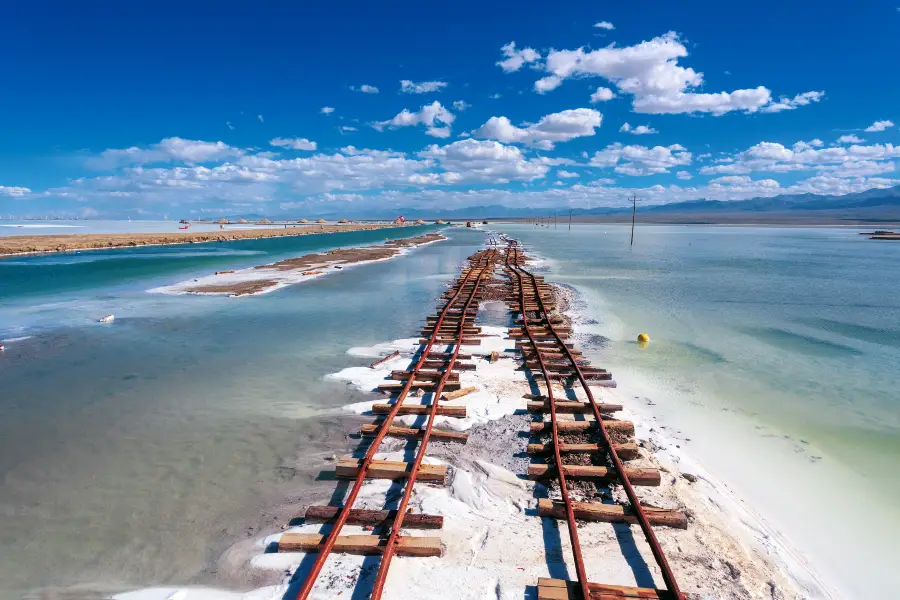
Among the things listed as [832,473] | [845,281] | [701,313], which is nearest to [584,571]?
[832,473]

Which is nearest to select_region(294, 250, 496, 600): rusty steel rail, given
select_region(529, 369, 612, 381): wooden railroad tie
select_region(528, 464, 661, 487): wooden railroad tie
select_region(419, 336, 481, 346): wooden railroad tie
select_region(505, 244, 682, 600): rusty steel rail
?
select_region(419, 336, 481, 346): wooden railroad tie

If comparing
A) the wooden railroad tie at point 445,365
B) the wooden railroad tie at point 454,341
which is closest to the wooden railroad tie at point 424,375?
the wooden railroad tie at point 445,365

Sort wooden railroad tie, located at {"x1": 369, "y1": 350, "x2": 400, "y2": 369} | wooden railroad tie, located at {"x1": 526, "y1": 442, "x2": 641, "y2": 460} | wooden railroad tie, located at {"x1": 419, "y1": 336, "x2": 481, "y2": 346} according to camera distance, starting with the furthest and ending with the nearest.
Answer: wooden railroad tie, located at {"x1": 419, "y1": 336, "x2": 481, "y2": 346}, wooden railroad tie, located at {"x1": 369, "y1": 350, "x2": 400, "y2": 369}, wooden railroad tie, located at {"x1": 526, "y1": 442, "x2": 641, "y2": 460}

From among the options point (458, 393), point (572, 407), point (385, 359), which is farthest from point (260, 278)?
point (572, 407)

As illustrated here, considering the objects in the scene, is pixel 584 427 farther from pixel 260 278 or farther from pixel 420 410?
pixel 260 278

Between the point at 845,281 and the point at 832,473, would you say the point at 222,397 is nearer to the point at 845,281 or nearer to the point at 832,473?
the point at 832,473

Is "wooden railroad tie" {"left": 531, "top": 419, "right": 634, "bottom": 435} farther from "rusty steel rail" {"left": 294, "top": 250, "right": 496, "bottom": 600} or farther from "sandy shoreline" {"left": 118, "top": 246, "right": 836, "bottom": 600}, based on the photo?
"rusty steel rail" {"left": 294, "top": 250, "right": 496, "bottom": 600}

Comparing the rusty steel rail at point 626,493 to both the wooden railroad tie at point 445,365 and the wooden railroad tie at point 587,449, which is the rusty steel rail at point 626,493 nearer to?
the wooden railroad tie at point 587,449
